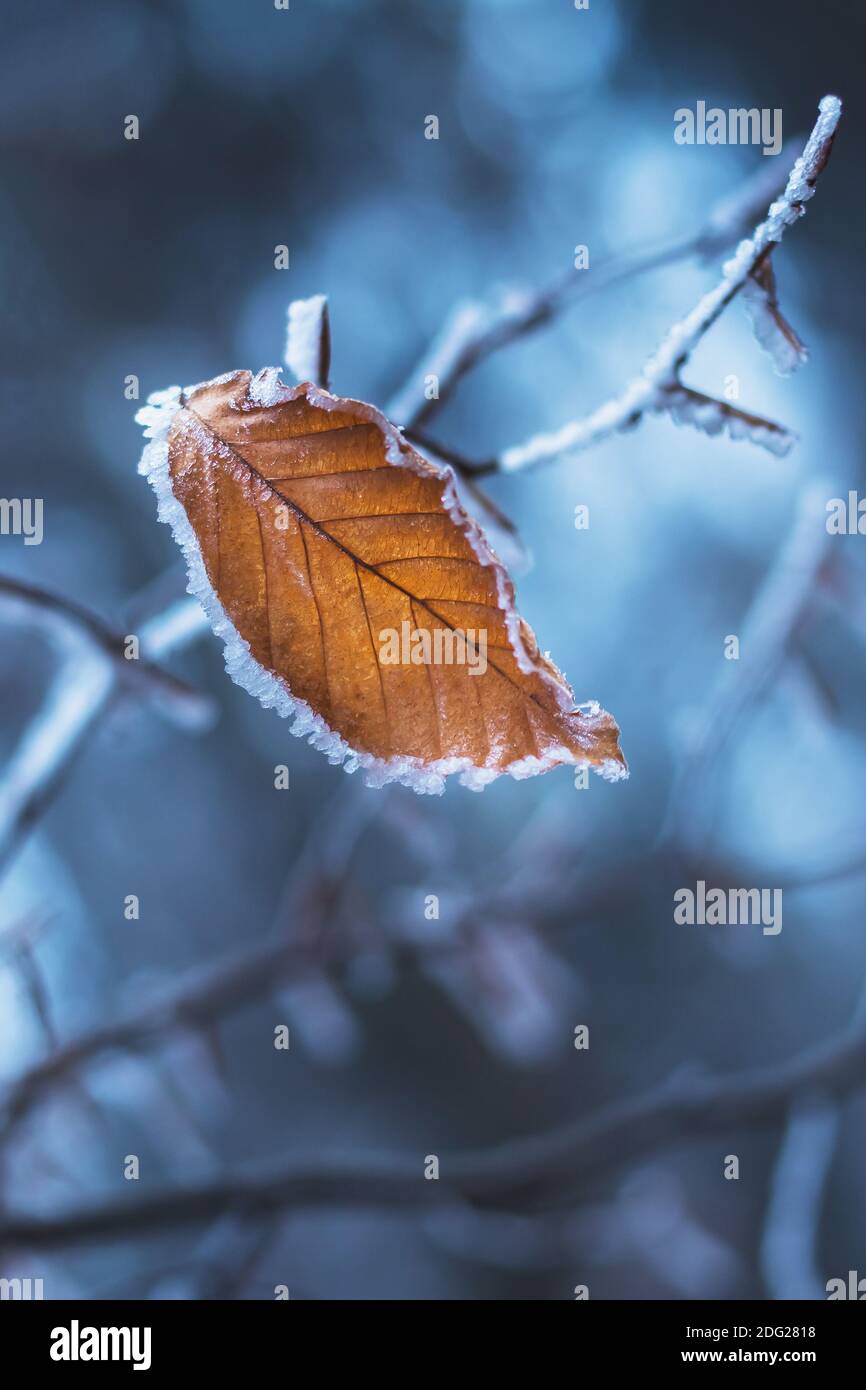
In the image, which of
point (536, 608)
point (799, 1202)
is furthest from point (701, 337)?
point (799, 1202)

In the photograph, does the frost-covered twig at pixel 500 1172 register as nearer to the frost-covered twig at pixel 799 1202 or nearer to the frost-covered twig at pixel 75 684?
the frost-covered twig at pixel 799 1202

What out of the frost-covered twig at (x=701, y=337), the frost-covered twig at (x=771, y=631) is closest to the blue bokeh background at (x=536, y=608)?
the frost-covered twig at (x=771, y=631)

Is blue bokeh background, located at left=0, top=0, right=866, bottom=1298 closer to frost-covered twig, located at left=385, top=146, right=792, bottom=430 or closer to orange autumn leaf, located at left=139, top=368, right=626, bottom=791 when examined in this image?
frost-covered twig, located at left=385, top=146, right=792, bottom=430

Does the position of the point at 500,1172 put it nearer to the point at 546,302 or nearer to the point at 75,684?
the point at 75,684

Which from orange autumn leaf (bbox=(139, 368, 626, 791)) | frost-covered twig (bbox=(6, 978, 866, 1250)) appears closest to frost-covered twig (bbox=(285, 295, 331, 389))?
orange autumn leaf (bbox=(139, 368, 626, 791))

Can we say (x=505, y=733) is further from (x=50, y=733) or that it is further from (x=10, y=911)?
(x=10, y=911)

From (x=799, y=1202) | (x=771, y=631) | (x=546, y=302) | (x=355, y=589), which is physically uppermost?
(x=546, y=302)
